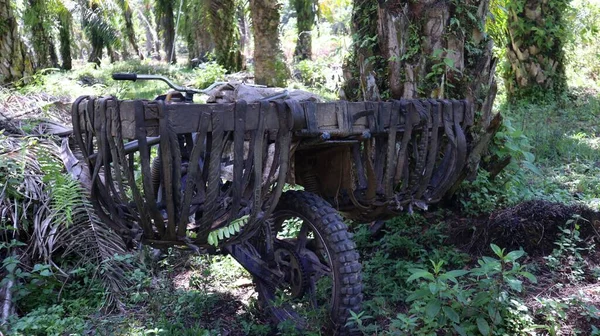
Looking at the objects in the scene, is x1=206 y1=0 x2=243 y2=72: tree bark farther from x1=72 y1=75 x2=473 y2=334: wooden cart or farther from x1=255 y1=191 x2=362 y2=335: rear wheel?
x1=255 y1=191 x2=362 y2=335: rear wheel

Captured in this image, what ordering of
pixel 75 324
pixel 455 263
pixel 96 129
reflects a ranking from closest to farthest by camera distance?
pixel 96 129 < pixel 75 324 < pixel 455 263

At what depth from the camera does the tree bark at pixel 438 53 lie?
4766 mm

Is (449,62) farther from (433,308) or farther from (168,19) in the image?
(168,19)

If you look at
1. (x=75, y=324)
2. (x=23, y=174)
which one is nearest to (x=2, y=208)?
(x=23, y=174)

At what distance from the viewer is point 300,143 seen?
11.9 ft

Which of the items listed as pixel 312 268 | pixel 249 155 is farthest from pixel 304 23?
pixel 249 155

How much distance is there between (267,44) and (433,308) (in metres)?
9.53

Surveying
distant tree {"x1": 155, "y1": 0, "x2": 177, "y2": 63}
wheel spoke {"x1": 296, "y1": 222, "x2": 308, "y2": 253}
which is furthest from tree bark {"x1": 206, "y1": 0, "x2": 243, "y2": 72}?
wheel spoke {"x1": 296, "y1": 222, "x2": 308, "y2": 253}

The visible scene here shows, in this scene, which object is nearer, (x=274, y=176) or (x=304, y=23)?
(x=274, y=176)

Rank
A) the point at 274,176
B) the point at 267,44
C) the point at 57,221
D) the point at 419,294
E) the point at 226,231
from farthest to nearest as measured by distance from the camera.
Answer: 1. the point at 267,44
2. the point at 57,221
3. the point at 274,176
4. the point at 226,231
5. the point at 419,294

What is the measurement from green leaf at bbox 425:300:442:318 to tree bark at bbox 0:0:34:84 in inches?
333

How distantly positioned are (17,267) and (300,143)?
2.50 metres

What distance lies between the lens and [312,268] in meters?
3.89

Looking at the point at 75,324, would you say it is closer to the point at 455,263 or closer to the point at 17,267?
the point at 17,267
